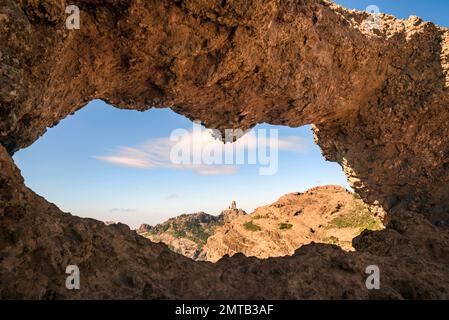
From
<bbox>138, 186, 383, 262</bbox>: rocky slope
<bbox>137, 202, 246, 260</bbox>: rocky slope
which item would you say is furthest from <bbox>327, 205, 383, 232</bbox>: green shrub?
<bbox>137, 202, 246, 260</bbox>: rocky slope

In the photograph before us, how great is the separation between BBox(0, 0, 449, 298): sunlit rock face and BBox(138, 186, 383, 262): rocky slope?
14436 mm

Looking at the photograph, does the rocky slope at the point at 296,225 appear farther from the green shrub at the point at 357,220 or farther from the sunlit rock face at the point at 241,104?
the sunlit rock face at the point at 241,104

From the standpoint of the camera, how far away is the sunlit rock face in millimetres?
6777

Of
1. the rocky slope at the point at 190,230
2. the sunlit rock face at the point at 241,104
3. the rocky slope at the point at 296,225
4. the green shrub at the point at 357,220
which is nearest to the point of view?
the sunlit rock face at the point at 241,104

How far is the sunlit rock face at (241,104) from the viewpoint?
22.2ft

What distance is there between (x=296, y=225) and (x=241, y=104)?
2557 centimetres

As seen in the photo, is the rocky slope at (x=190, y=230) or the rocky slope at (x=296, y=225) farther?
the rocky slope at (x=190, y=230)

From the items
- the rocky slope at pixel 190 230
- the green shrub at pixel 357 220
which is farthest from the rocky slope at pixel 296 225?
the rocky slope at pixel 190 230

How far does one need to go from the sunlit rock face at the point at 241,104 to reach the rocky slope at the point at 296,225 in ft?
47.4

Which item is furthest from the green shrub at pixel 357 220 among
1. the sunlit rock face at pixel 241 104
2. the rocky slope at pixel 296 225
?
the sunlit rock face at pixel 241 104

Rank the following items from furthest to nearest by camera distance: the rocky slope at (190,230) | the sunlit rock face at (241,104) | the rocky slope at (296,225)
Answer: the rocky slope at (190,230) → the rocky slope at (296,225) → the sunlit rock face at (241,104)

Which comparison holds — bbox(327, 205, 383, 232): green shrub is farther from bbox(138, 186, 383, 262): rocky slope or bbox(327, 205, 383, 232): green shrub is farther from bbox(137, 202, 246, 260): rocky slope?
bbox(137, 202, 246, 260): rocky slope

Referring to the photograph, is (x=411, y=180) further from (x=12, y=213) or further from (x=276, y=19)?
(x=12, y=213)
